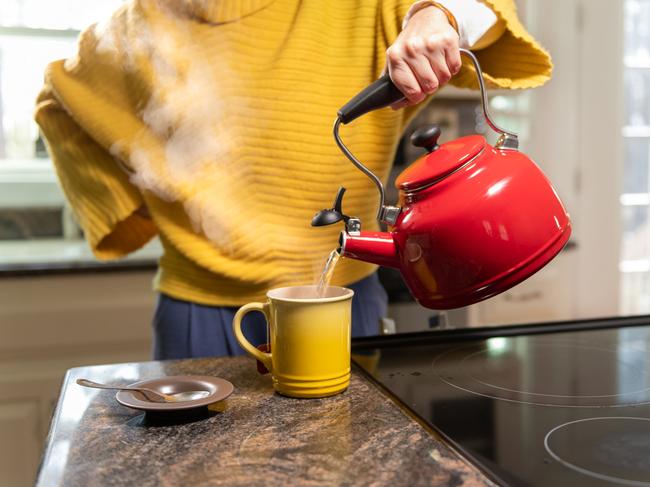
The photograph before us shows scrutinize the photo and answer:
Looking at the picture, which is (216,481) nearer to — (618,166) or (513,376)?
(513,376)

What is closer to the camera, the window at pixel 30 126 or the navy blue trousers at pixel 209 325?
the navy blue trousers at pixel 209 325

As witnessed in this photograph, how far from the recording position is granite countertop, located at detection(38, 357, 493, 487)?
1.69 feet

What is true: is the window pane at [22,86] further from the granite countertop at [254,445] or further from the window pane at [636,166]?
the window pane at [636,166]

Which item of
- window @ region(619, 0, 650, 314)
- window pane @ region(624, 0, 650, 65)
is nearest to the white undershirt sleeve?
window @ region(619, 0, 650, 314)

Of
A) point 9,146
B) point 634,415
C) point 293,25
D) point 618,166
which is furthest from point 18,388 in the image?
point 618,166

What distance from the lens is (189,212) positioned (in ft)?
3.13

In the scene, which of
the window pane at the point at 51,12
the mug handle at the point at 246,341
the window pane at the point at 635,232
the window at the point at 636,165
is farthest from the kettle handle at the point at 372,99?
the window pane at the point at 635,232

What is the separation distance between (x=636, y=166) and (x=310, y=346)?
7.93ft

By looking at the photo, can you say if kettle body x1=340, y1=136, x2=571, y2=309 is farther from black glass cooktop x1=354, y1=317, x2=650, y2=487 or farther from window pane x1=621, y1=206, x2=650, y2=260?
window pane x1=621, y1=206, x2=650, y2=260

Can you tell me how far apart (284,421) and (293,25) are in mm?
584

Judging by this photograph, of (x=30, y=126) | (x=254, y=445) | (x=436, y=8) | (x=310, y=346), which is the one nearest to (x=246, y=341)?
(x=310, y=346)

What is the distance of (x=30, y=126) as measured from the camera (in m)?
1.95

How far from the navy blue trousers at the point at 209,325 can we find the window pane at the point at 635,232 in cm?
202

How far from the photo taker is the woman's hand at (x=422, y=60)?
0.69m
